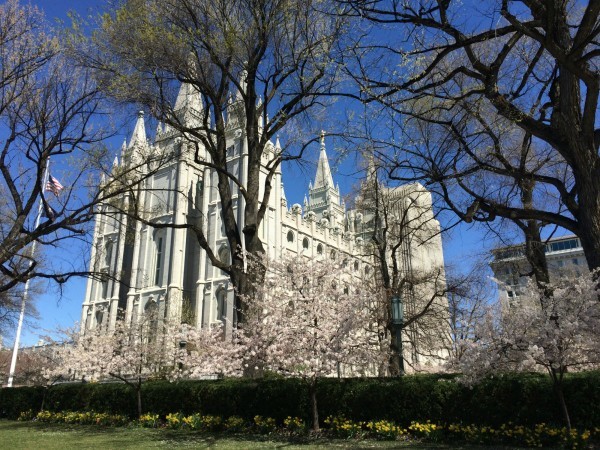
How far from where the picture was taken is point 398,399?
1073cm

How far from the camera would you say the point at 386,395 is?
10.9 meters

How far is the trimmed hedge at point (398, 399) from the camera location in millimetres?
9047

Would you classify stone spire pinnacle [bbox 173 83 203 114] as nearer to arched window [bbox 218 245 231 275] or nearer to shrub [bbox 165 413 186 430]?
shrub [bbox 165 413 186 430]

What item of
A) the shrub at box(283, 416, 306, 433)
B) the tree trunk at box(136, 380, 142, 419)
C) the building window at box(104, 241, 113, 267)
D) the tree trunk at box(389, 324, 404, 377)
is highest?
the building window at box(104, 241, 113, 267)

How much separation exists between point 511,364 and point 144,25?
38.6 feet

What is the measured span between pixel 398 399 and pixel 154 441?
5574 mm

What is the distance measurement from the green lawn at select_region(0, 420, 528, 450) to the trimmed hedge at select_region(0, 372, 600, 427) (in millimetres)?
1068

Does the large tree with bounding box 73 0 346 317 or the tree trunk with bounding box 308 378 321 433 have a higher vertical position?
the large tree with bounding box 73 0 346 317

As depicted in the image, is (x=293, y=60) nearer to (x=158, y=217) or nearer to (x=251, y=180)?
(x=251, y=180)

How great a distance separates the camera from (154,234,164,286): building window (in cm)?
4609

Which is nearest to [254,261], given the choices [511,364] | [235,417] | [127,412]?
[235,417]

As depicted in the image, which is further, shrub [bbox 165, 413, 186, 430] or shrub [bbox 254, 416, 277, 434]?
shrub [bbox 165, 413, 186, 430]

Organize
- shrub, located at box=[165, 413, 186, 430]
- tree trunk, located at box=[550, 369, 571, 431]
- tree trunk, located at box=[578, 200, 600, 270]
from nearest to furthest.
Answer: tree trunk, located at box=[578, 200, 600, 270] < tree trunk, located at box=[550, 369, 571, 431] < shrub, located at box=[165, 413, 186, 430]

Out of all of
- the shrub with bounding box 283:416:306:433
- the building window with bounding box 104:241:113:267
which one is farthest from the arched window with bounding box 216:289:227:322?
the shrub with bounding box 283:416:306:433
